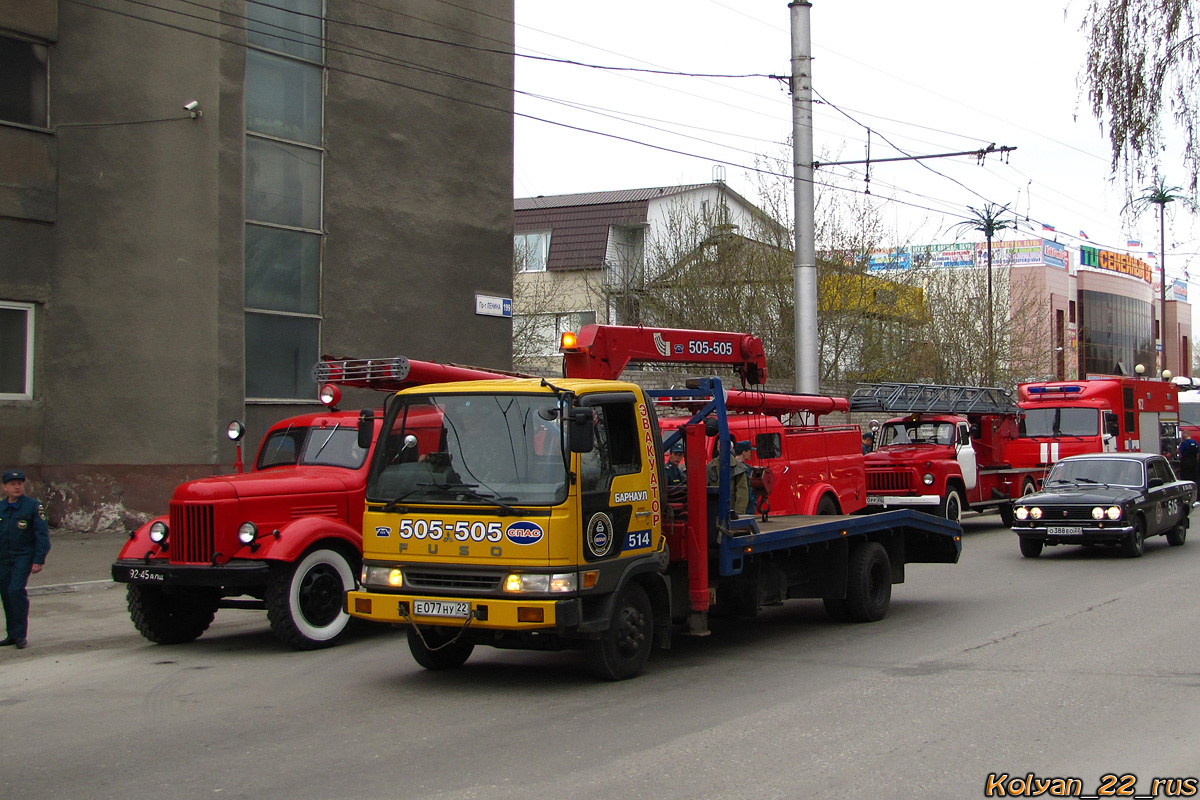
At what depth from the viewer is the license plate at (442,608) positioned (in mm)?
8297

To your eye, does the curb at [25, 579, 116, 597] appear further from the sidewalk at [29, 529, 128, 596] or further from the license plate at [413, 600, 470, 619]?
the license plate at [413, 600, 470, 619]

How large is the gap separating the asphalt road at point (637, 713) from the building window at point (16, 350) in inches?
258

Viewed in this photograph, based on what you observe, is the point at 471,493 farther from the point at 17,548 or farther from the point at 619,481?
the point at 17,548

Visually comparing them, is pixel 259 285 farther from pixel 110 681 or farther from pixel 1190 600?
pixel 1190 600

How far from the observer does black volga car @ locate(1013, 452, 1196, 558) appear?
17031 mm

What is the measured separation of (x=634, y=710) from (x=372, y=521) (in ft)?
8.20

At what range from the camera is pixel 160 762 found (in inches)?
270

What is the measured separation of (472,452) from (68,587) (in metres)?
8.11

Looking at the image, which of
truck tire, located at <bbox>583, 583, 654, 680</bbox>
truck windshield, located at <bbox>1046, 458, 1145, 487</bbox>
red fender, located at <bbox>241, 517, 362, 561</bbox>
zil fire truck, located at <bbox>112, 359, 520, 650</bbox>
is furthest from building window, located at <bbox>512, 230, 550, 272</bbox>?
truck tire, located at <bbox>583, 583, 654, 680</bbox>

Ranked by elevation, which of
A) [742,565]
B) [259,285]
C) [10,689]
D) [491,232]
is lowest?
[10,689]

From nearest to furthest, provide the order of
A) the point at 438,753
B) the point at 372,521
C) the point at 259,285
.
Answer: the point at 438,753 < the point at 372,521 < the point at 259,285

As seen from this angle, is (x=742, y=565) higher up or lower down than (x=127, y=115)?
lower down

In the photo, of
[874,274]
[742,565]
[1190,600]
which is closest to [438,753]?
[742,565]

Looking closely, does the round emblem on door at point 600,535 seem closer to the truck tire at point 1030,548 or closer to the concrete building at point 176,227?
the truck tire at point 1030,548
